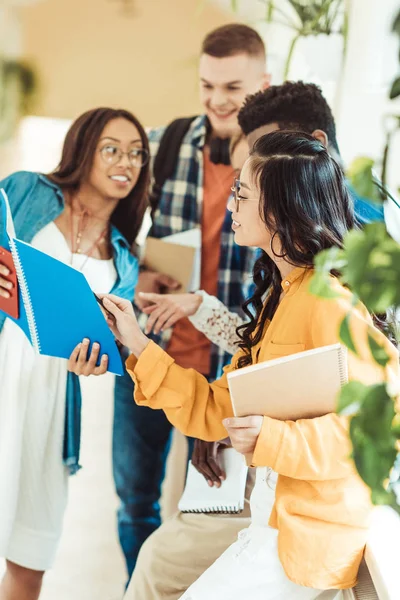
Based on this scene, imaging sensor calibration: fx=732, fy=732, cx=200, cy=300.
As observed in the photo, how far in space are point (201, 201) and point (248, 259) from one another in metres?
0.21

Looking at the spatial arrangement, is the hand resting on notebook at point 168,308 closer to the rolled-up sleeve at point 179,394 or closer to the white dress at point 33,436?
the white dress at point 33,436

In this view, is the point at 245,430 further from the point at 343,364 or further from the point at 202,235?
the point at 202,235

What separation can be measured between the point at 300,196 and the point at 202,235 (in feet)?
2.61

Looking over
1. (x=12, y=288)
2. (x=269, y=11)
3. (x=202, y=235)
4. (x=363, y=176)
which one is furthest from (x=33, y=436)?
(x=363, y=176)

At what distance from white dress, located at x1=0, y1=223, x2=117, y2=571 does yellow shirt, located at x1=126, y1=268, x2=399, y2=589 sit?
0.76m

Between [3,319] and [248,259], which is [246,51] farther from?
[3,319]

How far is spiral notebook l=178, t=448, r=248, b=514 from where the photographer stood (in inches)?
66.5

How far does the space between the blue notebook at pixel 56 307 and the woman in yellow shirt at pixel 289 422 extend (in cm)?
8

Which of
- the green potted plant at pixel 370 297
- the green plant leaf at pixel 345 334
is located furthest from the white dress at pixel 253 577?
the green plant leaf at pixel 345 334

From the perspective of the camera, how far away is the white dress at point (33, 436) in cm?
189

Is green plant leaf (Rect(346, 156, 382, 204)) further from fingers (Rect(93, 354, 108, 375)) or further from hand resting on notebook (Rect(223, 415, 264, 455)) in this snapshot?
fingers (Rect(93, 354, 108, 375))

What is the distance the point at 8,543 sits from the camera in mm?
1935

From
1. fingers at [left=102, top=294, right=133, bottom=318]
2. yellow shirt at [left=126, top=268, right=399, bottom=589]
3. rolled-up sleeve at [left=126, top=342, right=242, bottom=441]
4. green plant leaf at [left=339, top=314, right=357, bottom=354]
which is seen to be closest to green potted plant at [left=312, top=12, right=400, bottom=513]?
green plant leaf at [left=339, top=314, right=357, bottom=354]

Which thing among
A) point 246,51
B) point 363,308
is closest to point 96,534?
point 363,308
